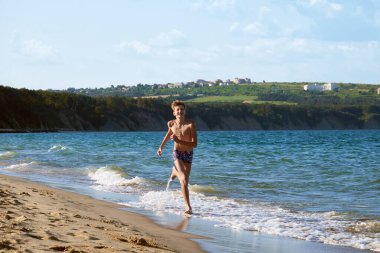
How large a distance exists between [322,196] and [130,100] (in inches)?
4472

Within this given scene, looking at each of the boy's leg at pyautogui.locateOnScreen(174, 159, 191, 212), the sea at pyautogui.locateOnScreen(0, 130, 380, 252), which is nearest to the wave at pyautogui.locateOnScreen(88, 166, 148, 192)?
the sea at pyautogui.locateOnScreen(0, 130, 380, 252)

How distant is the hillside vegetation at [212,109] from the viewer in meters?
108

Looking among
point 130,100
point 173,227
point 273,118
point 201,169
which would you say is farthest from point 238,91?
point 173,227

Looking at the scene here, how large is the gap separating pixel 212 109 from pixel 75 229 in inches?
4998

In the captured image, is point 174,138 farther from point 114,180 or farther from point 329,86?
point 329,86

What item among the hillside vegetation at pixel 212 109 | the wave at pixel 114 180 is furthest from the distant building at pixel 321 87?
the wave at pixel 114 180

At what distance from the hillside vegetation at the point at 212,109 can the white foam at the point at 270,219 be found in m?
89.0

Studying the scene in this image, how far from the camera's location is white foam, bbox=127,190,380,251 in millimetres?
8156

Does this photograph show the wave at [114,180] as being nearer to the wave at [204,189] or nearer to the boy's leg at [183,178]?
the wave at [204,189]

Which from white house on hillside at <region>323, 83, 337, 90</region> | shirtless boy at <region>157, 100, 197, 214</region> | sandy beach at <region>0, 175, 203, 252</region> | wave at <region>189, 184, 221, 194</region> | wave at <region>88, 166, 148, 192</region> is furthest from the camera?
white house on hillside at <region>323, 83, 337, 90</region>

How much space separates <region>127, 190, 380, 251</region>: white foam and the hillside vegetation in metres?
89.0

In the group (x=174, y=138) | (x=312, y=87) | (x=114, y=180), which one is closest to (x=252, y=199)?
(x=174, y=138)

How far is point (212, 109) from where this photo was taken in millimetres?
133500

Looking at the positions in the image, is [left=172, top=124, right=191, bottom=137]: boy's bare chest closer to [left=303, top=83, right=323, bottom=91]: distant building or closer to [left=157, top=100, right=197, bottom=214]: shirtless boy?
[left=157, top=100, right=197, bottom=214]: shirtless boy
